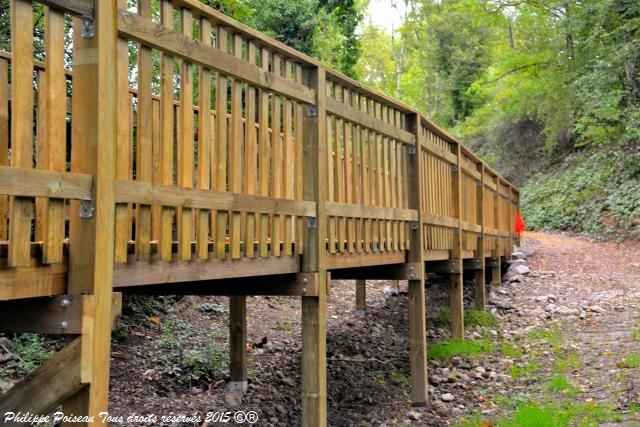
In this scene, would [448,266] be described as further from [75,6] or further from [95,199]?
[75,6]

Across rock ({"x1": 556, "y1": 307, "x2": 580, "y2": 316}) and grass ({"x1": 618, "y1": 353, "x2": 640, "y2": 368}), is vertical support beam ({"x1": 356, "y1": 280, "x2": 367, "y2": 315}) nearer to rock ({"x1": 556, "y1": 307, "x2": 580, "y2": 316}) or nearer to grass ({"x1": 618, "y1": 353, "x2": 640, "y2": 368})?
rock ({"x1": 556, "y1": 307, "x2": 580, "y2": 316})

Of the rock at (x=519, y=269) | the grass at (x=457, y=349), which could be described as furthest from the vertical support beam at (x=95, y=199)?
the rock at (x=519, y=269)

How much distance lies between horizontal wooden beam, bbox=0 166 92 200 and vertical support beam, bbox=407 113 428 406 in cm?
497

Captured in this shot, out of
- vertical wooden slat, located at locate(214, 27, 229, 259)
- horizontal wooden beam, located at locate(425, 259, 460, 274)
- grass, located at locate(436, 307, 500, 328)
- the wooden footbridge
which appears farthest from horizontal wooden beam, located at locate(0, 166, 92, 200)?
grass, located at locate(436, 307, 500, 328)

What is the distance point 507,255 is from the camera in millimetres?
14320

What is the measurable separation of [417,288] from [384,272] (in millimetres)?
401

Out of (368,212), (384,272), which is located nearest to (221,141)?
(368,212)

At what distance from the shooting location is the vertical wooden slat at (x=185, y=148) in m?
3.54

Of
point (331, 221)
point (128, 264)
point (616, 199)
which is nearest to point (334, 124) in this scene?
point (331, 221)

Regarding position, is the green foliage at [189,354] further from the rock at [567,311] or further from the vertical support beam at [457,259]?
the rock at [567,311]

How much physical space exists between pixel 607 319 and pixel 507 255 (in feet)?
14.6

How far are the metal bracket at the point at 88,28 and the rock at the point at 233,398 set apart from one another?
4725mm

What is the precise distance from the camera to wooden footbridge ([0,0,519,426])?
272 centimetres

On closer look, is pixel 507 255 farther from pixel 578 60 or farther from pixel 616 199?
pixel 578 60
